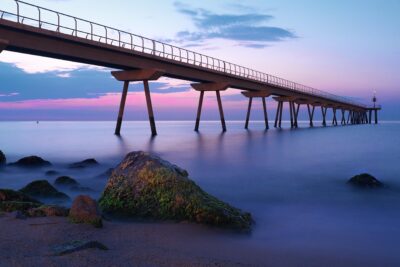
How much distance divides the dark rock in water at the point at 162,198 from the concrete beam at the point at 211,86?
36.4 m

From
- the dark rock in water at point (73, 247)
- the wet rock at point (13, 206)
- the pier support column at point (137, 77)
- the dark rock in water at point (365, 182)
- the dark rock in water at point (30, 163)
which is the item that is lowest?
the dark rock in water at point (365, 182)

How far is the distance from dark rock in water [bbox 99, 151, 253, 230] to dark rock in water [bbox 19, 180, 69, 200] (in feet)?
6.27

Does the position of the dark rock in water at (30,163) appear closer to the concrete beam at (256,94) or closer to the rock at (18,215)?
the rock at (18,215)

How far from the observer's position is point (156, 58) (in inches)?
1232

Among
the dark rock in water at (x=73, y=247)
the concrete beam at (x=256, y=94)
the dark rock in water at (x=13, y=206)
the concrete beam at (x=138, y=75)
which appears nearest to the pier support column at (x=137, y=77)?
the concrete beam at (x=138, y=75)

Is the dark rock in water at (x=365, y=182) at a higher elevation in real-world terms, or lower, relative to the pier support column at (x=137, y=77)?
lower

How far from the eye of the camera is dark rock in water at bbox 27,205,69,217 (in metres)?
5.51

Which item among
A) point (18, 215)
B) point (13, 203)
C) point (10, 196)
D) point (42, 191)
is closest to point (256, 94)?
point (42, 191)

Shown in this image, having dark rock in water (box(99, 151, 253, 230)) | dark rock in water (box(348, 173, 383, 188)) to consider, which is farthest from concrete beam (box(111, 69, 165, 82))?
dark rock in water (box(99, 151, 253, 230))

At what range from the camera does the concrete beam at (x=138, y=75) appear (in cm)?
3133

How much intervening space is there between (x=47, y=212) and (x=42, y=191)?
9.85 feet

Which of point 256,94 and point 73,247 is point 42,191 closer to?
point 73,247

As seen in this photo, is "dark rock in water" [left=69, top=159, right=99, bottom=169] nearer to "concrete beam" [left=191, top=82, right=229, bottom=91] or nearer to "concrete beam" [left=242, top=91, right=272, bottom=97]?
"concrete beam" [left=191, top=82, right=229, bottom=91]

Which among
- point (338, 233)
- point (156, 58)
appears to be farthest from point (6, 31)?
point (338, 233)
